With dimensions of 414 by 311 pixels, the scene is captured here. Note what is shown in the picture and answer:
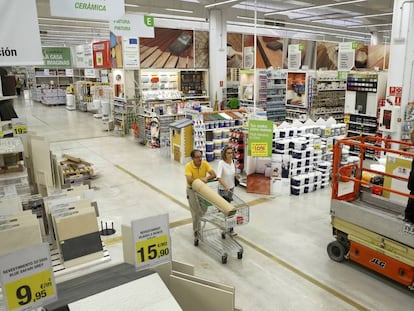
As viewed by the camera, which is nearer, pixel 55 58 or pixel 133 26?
pixel 133 26

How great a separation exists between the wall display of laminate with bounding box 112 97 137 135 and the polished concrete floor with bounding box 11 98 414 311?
12.4 feet

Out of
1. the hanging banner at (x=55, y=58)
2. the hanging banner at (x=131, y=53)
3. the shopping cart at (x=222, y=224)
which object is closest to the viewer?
the shopping cart at (x=222, y=224)

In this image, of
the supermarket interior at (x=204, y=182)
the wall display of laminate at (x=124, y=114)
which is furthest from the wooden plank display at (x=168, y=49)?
the wall display of laminate at (x=124, y=114)

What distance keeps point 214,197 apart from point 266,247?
1.25 metres

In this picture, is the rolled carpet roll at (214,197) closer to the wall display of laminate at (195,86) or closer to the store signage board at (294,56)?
the wall display of laminate at (195,86)

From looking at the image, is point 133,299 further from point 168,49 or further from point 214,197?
point 168,49

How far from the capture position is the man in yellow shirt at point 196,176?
5.24 m

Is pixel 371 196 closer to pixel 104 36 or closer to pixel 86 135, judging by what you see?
pixel 86 135

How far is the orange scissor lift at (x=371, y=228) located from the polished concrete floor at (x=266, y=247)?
224 mm

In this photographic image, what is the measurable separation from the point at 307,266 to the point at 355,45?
368 inches

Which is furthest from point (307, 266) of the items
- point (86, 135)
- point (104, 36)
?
point (104, 36)

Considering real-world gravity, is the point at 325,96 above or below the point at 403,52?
below

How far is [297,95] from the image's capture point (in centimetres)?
1330

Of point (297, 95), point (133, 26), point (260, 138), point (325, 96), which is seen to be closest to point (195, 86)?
point (297, 95)
